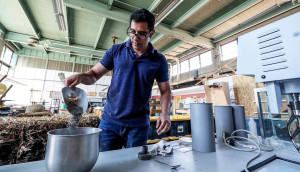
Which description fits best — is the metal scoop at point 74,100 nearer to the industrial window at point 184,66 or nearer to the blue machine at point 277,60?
the blue machine at point 277,60

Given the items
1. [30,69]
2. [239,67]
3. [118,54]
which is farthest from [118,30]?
[30,69]

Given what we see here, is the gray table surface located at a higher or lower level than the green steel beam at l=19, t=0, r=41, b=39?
lower

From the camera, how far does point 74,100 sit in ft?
2.13

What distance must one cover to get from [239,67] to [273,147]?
16.6 inches

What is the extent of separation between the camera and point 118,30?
5.95m

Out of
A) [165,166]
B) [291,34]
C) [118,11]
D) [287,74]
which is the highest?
[118,11]

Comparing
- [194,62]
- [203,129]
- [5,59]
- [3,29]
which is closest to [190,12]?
[194,62]

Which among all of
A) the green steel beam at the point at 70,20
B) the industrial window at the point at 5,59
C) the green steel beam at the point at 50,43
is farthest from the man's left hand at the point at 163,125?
the industrial window at the point at 5,59

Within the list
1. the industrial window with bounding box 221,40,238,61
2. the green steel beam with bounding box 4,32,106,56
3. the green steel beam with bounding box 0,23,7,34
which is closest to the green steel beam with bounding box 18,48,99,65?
the green steel beam with bounding box 4,32,106,56

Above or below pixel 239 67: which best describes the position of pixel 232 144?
below

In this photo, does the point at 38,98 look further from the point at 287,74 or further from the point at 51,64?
the point at 287,74

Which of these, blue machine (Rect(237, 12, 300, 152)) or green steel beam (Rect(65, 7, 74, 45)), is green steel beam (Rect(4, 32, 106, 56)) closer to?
green steel beam (Rect(65, 7, 74, 45))

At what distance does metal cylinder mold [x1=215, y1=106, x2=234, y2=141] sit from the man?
11.1 inches

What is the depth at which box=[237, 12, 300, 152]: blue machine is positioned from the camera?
49 cm
